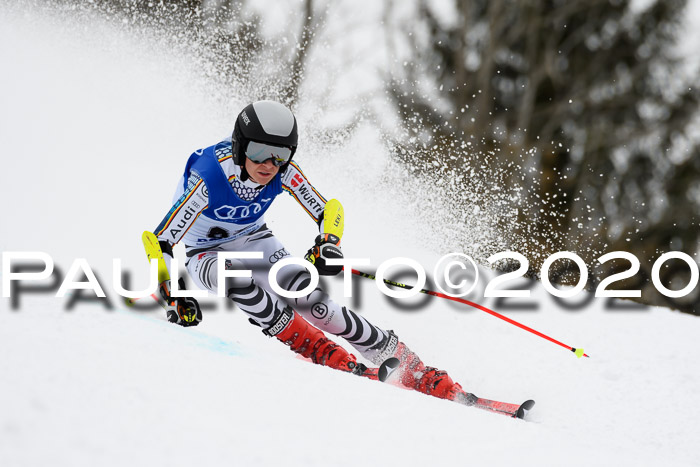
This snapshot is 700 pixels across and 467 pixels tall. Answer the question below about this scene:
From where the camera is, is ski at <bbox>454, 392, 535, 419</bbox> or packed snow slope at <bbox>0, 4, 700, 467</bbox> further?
ski at <bbox>454, 392, 535, 419</bbox>

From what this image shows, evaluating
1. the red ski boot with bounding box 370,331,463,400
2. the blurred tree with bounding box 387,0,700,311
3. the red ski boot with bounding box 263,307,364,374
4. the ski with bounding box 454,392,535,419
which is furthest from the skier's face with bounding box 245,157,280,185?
the blurred tree with bounding box 387,0,700,311

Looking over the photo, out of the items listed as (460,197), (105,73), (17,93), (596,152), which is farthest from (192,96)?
(596,152)

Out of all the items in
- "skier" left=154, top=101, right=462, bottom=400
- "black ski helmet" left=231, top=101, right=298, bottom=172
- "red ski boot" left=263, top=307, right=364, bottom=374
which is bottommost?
"red ski boot" left=263, top=307, right=364, bottom=374

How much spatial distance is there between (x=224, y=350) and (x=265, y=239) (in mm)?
1178

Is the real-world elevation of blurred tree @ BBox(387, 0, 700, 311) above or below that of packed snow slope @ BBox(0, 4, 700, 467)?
above

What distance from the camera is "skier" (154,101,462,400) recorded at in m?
3.22

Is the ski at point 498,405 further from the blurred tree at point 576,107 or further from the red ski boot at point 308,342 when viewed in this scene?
the blurred tree at point 576,107

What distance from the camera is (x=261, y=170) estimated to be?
3250 millimetres

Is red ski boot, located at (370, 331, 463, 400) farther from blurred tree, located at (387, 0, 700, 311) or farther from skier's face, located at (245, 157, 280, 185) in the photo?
blurred tree, located at (387, 0, 700, 311)

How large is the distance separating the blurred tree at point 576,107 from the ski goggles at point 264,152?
11.0 metres

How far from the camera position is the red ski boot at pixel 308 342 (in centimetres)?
351

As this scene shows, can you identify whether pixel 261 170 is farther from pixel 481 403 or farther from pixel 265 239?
pixel 481 403

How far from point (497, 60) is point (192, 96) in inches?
454

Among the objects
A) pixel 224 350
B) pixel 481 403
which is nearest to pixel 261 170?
pixel 224 350
